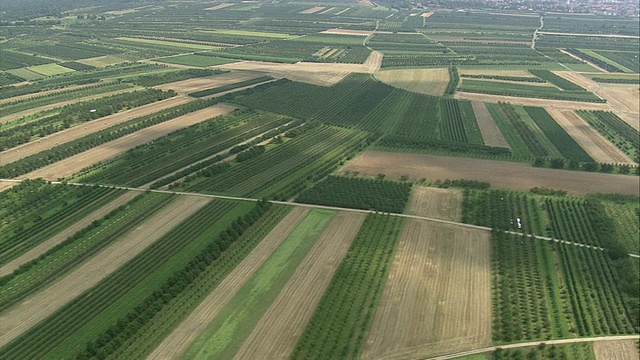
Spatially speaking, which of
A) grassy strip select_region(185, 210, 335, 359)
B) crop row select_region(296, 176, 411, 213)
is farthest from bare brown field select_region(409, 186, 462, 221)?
grassy strip select_region(185, 210, 335, 359)

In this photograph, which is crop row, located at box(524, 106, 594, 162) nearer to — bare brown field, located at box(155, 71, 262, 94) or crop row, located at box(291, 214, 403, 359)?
crop row, located at box(291, 214, 403, 359)

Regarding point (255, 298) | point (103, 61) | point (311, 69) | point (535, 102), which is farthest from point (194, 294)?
point (103, 61)

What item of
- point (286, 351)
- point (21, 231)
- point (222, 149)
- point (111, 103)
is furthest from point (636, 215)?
point (111, 103)

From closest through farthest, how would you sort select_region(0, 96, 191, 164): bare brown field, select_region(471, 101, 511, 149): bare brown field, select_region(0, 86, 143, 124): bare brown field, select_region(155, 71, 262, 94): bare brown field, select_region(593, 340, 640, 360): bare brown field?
select_region(593, 340, 640, 360): bare brown field, select_region(0, 96, 191, 164): bare brown field, select_region(471, 101, 511, 149): bare brown field, select_region(0, 86, 143, 124): bare brown field, select_region(155, 71, 262, 94): bare brown field

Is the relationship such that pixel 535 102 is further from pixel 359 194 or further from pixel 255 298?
pixel 255 298

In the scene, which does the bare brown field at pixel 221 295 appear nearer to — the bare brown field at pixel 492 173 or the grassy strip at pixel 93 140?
the bare brown field at pixel 492 173

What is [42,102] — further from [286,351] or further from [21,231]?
[286,351]

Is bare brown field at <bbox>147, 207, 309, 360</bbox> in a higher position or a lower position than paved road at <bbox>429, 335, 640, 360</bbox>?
higher
